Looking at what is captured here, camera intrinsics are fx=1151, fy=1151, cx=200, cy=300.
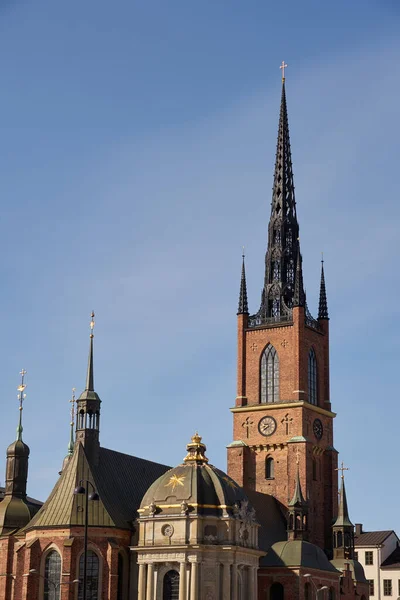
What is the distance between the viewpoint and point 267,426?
12069cm

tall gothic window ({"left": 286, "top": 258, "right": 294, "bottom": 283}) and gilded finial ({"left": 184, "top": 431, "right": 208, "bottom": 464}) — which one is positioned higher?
tall gothic window ({"left": 286, "top": 258, "right": 294, "bottom": 283})

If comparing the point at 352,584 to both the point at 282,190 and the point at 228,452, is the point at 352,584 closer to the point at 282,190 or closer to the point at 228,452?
the point at 228,452

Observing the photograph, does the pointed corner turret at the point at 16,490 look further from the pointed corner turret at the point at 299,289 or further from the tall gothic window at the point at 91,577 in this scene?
the pointed corner turret at the point at 299,289

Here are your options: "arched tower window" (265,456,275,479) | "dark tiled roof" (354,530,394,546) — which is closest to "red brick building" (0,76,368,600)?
"arched tower window" (265,456,275,479)

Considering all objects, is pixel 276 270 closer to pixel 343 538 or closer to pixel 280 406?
pixel 280 406

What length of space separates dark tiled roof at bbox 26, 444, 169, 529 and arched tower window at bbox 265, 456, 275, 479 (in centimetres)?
1840

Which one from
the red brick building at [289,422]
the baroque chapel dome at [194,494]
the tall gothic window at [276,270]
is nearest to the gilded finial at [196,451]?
the baroque chapel dome at [194,494]

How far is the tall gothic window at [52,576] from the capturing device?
92438mm

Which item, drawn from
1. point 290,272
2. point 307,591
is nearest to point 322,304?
point 290,272

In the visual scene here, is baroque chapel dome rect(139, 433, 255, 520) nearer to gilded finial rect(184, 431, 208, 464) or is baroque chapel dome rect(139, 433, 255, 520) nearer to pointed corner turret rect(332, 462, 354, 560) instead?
gilded finial rect(184, 431, 208, 464)

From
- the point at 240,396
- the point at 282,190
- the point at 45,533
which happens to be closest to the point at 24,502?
the point at 45,533

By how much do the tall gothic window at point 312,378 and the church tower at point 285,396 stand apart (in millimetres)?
108

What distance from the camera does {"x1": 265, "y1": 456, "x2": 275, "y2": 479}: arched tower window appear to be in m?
120

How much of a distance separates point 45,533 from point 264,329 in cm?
3981
